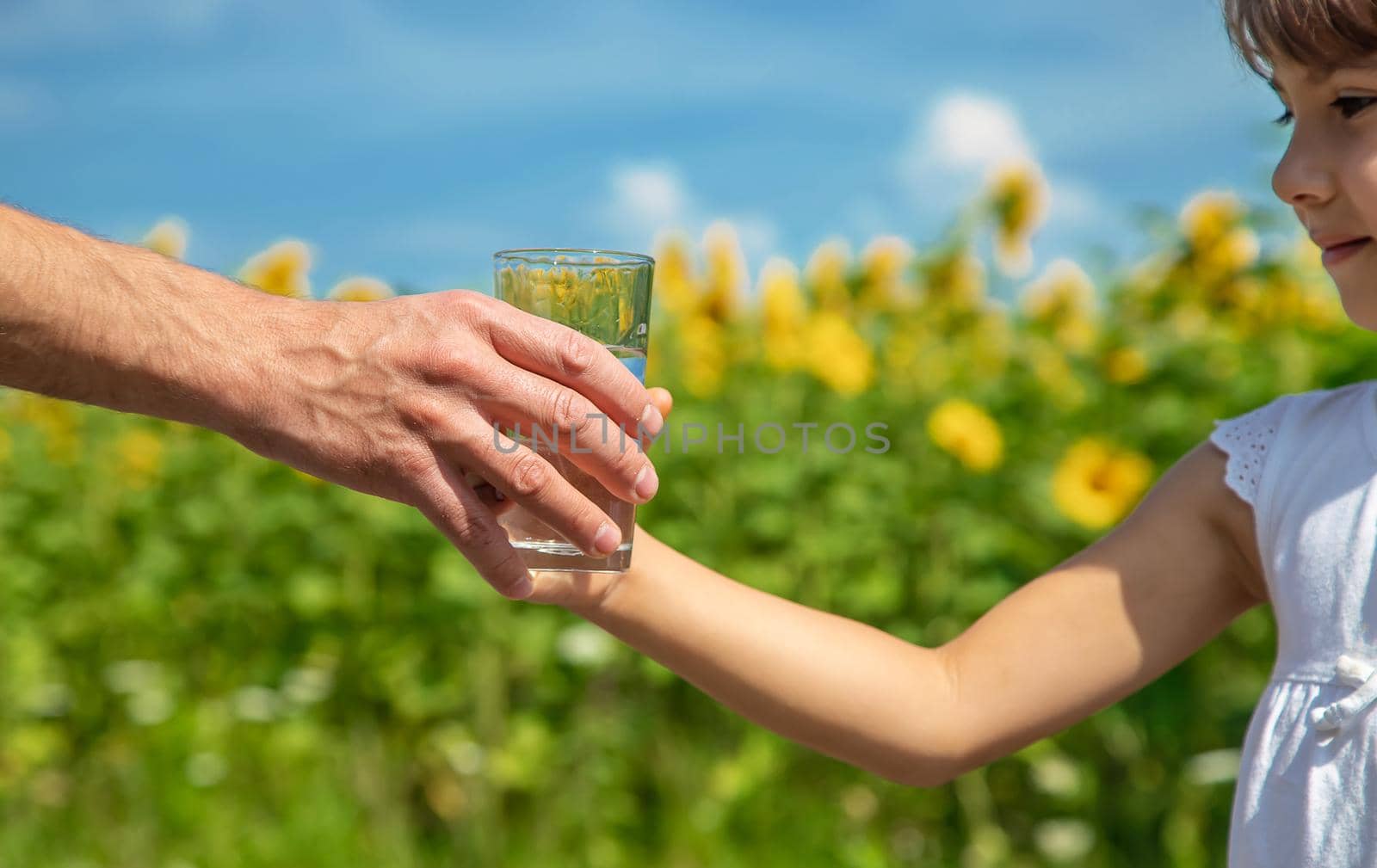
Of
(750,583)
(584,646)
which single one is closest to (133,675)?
(584,646)

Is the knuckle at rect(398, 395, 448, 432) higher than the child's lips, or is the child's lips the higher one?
the child's lips

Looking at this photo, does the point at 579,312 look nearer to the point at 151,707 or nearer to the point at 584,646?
the point at 584,646

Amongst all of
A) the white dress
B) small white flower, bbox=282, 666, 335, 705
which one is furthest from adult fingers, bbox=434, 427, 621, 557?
small white flower, bbox=282, 666, 335, 705

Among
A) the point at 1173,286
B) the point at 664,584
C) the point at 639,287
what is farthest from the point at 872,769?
the point at 1173,286

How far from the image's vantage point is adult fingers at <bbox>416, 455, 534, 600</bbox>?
4.09 feet

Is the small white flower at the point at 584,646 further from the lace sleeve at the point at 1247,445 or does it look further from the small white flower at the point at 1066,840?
the lace sleeve at the point at 1247,445

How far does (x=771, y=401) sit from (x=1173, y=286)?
96cm

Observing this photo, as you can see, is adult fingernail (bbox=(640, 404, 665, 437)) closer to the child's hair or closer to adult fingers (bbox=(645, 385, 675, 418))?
adult fingers (bbox=(645, 385, 675, 418))

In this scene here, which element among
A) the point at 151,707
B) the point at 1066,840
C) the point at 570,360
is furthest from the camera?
the point at 151,707

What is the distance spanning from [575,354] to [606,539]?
0.17 m

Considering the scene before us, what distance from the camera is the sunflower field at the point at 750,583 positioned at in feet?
8.77

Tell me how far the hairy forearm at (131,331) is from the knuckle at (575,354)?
1.00 feet

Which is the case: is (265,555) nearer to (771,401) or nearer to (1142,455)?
(771,401)

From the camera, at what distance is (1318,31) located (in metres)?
1.21
